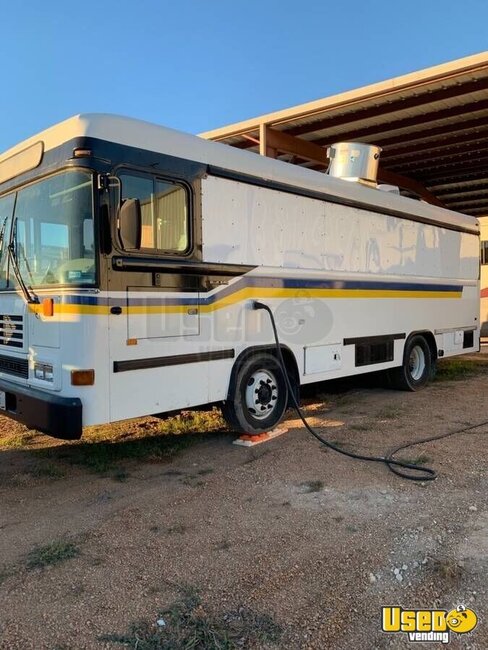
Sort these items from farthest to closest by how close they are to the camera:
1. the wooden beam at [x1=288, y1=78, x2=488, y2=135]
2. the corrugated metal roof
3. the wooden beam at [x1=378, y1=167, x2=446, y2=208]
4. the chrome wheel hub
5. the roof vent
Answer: the wooden beam at [x1=378, y1=167, x2=446, y2=208] → the wooden beam at [x1=288, y1=78, x2=488, y2=135] → the corrugated metal roof → the roof vent → the chrome wheel hub

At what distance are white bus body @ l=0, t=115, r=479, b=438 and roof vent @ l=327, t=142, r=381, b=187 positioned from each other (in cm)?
81

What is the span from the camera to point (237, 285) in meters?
5.59

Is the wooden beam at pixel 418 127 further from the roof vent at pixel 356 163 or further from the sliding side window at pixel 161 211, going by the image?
the sliding side window at pixel 161 211

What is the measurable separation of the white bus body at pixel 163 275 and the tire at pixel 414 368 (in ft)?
5.41

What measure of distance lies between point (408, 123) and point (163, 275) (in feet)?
29.3

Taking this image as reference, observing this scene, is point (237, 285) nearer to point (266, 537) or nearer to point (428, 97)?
point (266, 537)

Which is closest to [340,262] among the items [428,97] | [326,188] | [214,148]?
[326,188]

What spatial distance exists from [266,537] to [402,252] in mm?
5568

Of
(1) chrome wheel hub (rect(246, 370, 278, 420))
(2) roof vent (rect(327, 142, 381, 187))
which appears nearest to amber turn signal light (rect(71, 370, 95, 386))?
(1) chrome wheel hub (rect(246, 370, 278, 420))

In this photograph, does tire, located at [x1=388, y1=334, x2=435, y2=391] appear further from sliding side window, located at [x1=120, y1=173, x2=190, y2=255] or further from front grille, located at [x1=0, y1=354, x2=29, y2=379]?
front grille, located at [x1=0, y1=354, x2=29, y2=379]

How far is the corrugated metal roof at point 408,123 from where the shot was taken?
32.0 feet

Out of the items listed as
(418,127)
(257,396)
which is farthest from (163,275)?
(418,127)

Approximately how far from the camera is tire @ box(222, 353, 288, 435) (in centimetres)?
568

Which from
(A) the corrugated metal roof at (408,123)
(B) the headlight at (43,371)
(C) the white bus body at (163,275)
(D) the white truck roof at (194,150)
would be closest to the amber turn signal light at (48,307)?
(C) the white bus body at (163,275)
